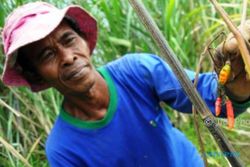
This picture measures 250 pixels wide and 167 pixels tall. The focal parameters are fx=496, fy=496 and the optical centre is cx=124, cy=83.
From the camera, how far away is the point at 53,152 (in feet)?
4.43

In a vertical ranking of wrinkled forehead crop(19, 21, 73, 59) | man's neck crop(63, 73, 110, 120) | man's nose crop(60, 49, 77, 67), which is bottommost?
man's neck crop(63, 73, 110, 120)

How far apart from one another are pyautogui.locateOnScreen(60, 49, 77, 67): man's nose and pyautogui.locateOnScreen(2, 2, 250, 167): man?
2cm

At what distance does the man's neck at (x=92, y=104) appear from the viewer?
1.36 metres

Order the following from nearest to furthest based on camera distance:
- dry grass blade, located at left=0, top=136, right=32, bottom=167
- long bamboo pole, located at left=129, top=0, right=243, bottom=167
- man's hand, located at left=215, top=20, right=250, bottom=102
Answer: long bamboo pole, located at left=129, top=0, right=243, bottom=167 → man's hand, located at left=215, top=20, right=250, bottom=102 → dry grass blade, located at left=0, top=136, right=32, bottom=167

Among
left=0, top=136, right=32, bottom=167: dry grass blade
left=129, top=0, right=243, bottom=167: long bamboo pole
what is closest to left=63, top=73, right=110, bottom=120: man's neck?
left=0, top=136, right=32, bottom=167: dry grass blade

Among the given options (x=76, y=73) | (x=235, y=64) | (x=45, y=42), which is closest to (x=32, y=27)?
(x=45, y=42)

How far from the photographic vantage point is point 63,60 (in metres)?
1.21

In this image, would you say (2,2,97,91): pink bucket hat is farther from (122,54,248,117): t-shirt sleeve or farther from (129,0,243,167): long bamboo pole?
(129,0,243,167): long bamboo pole

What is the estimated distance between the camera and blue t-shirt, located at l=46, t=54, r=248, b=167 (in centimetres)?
135

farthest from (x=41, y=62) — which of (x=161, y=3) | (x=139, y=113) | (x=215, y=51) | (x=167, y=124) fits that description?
(x=161, y=3)

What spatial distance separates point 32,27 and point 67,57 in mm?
114

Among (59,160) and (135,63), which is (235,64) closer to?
(135,63)

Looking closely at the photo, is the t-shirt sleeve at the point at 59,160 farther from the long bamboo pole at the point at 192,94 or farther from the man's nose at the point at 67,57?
the long bamboo pole at the point at 192,94

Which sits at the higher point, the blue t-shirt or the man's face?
the man's face
